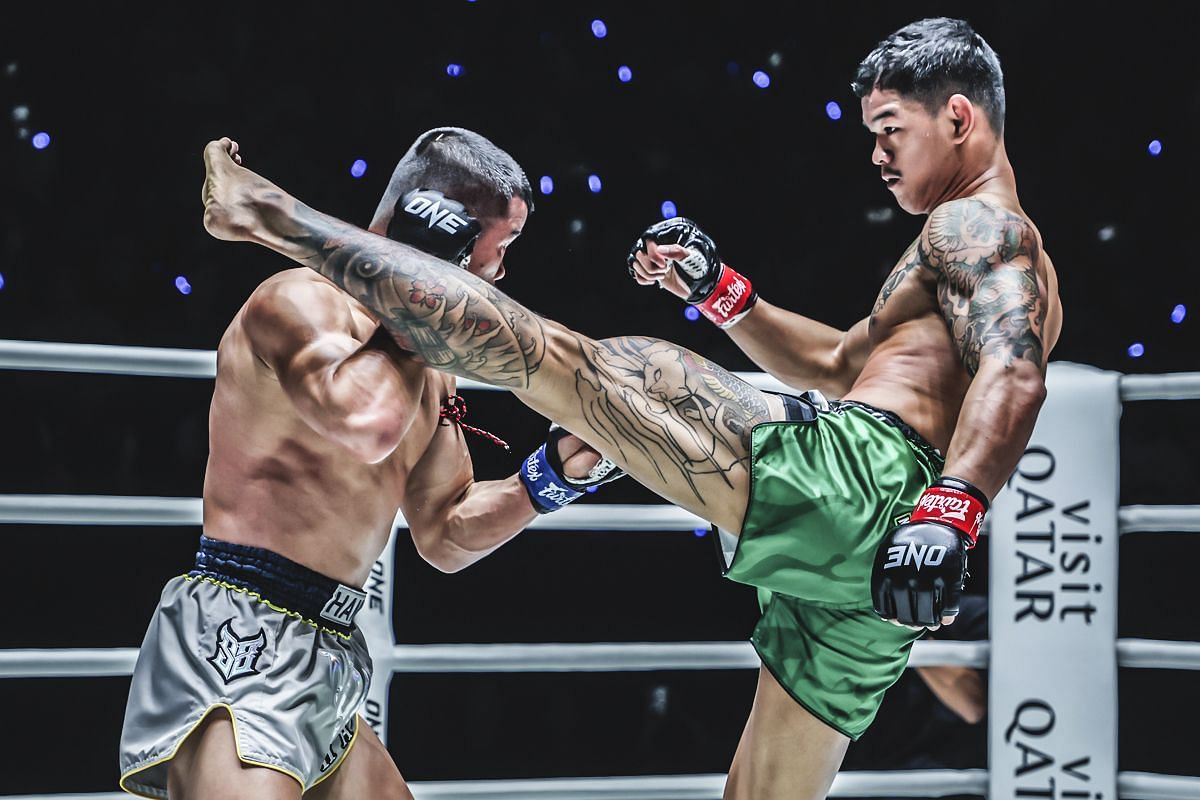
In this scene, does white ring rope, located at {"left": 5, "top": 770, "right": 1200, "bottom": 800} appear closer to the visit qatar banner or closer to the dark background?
the visit qatar banner

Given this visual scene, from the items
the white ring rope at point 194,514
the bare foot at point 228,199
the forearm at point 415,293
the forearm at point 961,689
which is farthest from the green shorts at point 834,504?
the forearm at point 961,689

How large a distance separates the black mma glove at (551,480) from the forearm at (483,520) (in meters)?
0.02

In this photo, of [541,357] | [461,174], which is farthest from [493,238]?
[541,357]

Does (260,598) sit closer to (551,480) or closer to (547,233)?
(551,480)

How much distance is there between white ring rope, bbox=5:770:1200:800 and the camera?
198cm

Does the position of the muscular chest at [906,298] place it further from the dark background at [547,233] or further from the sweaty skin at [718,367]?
the dark background at [547,233]

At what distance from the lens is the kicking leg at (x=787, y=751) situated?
1.72 m

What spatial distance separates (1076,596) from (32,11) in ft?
7.73

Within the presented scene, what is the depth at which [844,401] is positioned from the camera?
1657mm

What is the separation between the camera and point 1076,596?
2.10 m

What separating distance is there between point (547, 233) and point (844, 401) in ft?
5.08

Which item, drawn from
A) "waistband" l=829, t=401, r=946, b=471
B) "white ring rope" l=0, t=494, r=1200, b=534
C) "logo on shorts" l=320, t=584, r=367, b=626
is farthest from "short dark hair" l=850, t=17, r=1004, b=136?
"logo on shorts" l=320, t=584, r=367, b=626

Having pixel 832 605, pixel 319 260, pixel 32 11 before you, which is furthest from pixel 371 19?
pixel 832 605

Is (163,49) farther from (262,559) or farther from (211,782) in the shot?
(211,782)
